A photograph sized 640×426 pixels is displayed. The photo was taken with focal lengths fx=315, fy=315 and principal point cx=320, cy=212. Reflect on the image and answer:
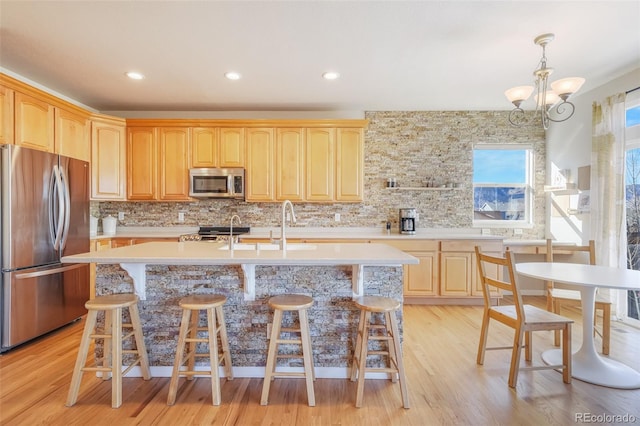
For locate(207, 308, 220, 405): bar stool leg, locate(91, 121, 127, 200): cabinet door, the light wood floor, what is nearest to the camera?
the light wood floor

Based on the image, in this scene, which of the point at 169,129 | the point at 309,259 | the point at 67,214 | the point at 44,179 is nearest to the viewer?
the point at 309,259

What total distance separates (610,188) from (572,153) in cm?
89

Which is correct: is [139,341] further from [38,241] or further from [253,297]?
[38,241]

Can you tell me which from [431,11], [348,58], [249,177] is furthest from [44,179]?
[431,11]

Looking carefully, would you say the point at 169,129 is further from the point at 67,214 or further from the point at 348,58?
the point at 348,58

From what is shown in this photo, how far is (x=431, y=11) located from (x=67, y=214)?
3595 millimetres

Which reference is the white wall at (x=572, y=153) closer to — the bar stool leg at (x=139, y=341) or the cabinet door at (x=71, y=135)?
the bar stool leg at (x=139, y=341)

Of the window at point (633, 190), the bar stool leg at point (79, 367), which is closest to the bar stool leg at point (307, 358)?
the bar stool leg at point (79, 367)

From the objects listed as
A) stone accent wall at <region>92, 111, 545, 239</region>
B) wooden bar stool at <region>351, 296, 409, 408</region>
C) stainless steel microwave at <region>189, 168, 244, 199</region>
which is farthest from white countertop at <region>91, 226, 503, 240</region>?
wooden bar stool at <region>351, 296, 409, 408</region>

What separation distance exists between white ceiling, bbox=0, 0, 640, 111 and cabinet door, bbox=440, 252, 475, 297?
2.00 meters

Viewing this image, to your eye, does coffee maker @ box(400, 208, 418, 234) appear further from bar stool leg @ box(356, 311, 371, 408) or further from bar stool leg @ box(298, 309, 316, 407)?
bar stool leg @ box(298, 309, 316, 407)

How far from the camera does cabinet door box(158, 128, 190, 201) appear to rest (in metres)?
4.16

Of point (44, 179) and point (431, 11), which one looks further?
point (44, 179)

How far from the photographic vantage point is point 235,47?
2.70 m
